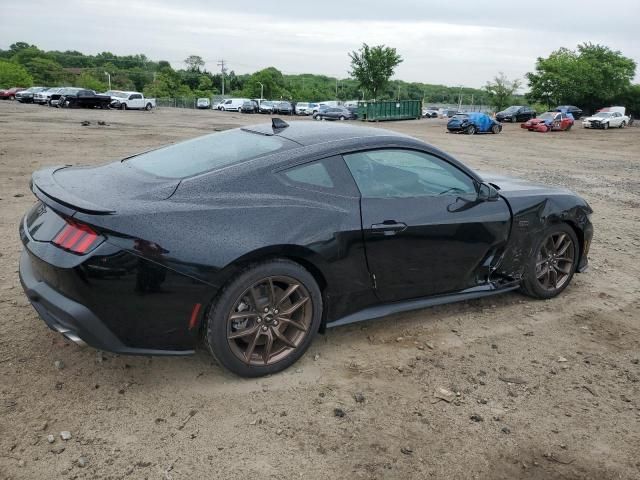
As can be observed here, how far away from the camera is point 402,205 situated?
3572 mm

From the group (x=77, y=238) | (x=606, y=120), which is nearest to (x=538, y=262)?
(x=77, y=238)

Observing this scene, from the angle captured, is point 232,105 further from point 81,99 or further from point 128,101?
point 81,99

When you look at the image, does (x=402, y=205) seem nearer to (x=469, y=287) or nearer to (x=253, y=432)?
(x=469, y=287)

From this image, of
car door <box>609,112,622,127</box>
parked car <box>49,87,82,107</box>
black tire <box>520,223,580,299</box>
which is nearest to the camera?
black tire <box>520,223,580,299</box>

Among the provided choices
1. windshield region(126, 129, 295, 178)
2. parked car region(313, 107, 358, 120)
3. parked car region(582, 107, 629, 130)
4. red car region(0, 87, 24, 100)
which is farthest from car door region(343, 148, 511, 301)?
red car region(0, 87, 24, 100)

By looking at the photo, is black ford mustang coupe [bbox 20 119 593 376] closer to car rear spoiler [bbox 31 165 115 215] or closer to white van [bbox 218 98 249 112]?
car rear spoiler [bbox 31 165 115 215]

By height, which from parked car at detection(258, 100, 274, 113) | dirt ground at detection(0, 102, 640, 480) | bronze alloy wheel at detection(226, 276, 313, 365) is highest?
parked car at detection(258, 100, 274, 113)

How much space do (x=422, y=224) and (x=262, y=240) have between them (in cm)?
121

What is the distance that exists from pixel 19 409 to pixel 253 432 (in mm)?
1248

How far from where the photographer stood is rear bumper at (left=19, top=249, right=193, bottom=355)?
106 inches

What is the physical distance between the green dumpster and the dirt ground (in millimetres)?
41395

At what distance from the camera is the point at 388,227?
11.3 feet

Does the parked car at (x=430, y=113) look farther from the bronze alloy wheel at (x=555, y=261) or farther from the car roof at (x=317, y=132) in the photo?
the car roof at (x=317, y=132)

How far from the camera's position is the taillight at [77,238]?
2.68 metres
